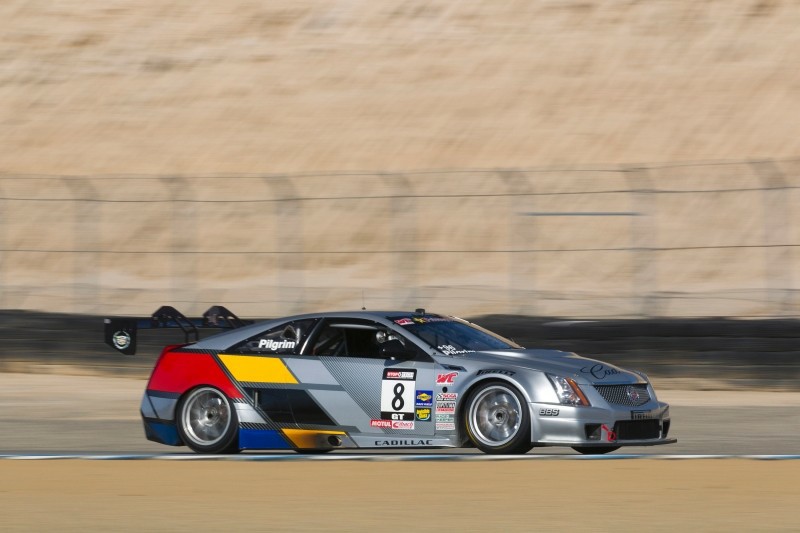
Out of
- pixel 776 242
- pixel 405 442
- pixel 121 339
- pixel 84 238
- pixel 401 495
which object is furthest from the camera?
pixel 84 238

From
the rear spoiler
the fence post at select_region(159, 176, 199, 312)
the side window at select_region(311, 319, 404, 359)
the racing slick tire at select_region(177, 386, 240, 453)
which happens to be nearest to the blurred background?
the fence post at select_region(159, 176, 199, 312)

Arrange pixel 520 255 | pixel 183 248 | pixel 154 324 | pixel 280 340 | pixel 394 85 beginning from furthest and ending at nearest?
1. pixel 394 85
2. pixel 183 248
3. pixel 520 255
4. pixel 154 324
5. pixel 280 340

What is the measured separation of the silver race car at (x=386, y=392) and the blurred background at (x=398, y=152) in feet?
30.2

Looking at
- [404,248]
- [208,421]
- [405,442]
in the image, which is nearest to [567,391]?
[405,442]

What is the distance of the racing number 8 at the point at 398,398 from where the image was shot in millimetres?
10352

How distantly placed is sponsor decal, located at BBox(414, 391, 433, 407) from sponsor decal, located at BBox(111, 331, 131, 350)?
271 centimetres

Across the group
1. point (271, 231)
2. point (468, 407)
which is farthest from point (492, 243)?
point (468, 407)

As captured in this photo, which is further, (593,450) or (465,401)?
(593,450)

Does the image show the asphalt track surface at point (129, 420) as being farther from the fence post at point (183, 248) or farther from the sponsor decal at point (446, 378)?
the fence post at point (183, 248)

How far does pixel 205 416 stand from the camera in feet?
35.4

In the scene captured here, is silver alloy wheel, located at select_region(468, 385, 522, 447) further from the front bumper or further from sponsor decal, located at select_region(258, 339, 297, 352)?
sponsor decal, located at select_region(258, 339, 297, 352)

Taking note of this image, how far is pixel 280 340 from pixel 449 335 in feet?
4.02

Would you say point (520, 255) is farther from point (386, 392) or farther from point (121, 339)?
point (386, 392)

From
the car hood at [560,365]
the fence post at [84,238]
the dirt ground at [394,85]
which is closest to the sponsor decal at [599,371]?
the car hood at [560,365]
